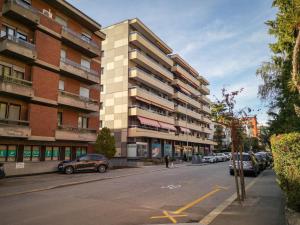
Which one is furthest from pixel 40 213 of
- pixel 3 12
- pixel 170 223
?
pixel 3 12

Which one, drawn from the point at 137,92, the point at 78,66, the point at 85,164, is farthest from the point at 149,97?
the point at 85,164

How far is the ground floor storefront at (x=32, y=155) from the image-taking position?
23.0 meters

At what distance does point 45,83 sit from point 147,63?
78.3 ft

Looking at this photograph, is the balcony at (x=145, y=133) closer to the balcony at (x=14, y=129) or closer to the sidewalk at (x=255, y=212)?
the balcony at (x=14, y=129)

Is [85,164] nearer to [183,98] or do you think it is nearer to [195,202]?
[195,202]

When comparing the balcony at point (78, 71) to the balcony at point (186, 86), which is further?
the balcony at point (186, 86)

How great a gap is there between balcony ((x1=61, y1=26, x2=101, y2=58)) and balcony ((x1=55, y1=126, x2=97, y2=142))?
8647mm

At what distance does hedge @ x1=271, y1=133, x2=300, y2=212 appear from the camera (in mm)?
7586

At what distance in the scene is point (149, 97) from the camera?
46.8 meters

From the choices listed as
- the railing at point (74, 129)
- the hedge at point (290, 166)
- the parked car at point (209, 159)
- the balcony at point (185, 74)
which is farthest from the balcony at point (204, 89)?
the hedge at point (290, 166)

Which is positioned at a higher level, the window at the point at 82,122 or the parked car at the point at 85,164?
the window at the point at 82,122

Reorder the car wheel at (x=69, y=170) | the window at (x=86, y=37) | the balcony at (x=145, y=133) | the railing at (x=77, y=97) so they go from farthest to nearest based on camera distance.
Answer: the balcony at (x=145, y=133) < the window at (x=86, y=37) < the railing at (x=77, y=97) < the car wheel at (x=69, y=170)

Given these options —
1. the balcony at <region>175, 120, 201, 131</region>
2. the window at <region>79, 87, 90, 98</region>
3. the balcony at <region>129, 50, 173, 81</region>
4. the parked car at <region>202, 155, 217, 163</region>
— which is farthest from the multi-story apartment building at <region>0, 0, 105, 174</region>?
the balcony at <region>175, 120, 201, 131</region>

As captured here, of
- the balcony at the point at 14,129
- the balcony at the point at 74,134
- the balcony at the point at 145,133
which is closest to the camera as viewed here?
the balcony at the point at 14,129
